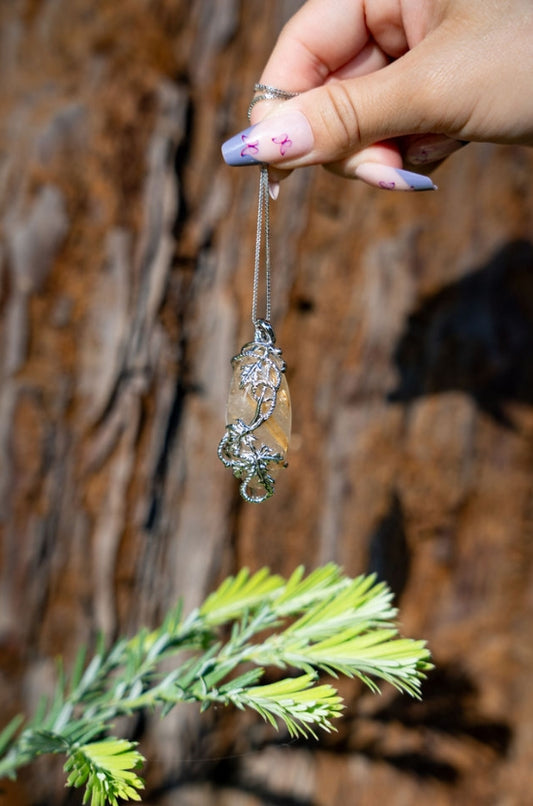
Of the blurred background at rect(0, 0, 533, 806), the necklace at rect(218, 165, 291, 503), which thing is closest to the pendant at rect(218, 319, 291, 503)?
the necklace at rect(218, 165, 291, 503)

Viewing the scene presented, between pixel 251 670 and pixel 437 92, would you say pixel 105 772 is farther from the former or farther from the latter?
pixel 437 92

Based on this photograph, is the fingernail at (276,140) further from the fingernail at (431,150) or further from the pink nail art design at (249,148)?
the fingernail at (431,150)

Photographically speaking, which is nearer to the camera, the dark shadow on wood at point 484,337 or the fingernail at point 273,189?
the fingernail at point 273,189

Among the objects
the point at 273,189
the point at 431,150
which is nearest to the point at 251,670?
the point at 273,189

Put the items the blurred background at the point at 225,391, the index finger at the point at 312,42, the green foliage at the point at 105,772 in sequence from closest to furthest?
1. the green foliage at the point at 105,772
2. the index finger at the point at 312,42
3. the blurred background at the point at 225,391

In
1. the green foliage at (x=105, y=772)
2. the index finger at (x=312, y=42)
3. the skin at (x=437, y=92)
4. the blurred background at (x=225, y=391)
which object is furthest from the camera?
the blurred background at (x=225, y=391)

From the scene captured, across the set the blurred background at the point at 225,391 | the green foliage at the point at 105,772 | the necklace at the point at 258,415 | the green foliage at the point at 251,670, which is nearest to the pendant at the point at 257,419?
the necklace at the point at 258,415
